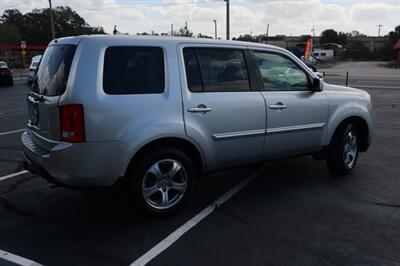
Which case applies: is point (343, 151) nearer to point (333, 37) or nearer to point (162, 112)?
point (162, 112)

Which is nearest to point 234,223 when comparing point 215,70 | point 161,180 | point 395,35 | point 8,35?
point 161,180

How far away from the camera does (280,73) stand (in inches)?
213

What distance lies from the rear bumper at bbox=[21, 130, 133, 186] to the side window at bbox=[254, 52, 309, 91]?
200 cm

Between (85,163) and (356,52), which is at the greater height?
(85,163)

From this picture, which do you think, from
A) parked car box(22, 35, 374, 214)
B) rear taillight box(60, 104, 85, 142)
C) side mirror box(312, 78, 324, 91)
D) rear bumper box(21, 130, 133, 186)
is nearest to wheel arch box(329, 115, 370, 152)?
parked car box(22, 35, 374, 214)

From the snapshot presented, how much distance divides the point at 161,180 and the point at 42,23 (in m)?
111

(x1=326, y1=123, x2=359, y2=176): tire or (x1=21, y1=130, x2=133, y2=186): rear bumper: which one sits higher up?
(x1=21, y1=130, x2=133, y2=186): rear bumper

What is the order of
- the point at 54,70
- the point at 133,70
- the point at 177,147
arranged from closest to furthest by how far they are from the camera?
1. the point at 133,70
2. the point at 54,70
3. the point at 177,147

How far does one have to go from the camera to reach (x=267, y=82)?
524 centimetres

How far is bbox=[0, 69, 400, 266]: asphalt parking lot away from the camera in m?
3.78

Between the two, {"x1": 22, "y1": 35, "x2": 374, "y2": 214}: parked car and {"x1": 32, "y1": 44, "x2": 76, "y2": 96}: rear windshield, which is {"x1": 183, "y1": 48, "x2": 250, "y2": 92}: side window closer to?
{"x1": 22, "y1": 35, "x2": 374, "y2": 214}: parked car

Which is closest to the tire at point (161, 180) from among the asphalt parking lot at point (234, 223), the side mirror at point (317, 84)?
the asphalt parking lot at point (234, 223)

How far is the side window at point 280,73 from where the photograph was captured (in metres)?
5.23

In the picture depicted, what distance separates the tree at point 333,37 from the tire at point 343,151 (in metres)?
119
